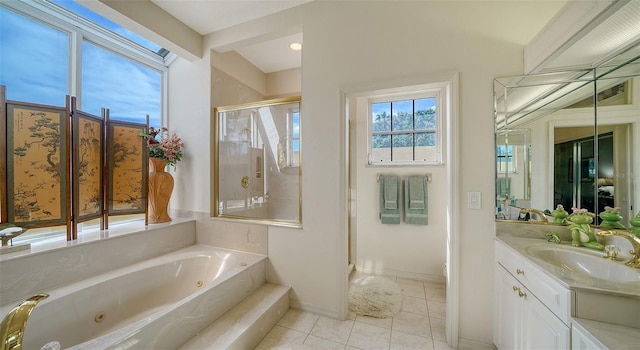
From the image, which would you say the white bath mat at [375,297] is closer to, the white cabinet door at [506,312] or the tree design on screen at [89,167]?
the white cabinet door at [506,312]

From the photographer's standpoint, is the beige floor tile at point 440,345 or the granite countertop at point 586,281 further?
the beige floor tile at point 440,345

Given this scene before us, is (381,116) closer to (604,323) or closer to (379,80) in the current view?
(379,80)

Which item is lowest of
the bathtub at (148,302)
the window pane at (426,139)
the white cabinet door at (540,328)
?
the bathtub at (148,302)

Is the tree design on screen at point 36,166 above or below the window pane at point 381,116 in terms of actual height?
below

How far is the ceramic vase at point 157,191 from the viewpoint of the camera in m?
2.29

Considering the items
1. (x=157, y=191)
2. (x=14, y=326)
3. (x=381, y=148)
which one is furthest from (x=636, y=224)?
(x=157, y=191)

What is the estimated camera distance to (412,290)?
2.34 m

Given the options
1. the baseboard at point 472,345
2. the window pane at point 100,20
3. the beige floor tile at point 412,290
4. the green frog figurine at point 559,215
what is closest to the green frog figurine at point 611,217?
the green frog figurine at point 559,215

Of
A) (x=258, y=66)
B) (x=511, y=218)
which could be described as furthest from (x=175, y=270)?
(x=511, y=218)

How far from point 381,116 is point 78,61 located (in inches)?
126

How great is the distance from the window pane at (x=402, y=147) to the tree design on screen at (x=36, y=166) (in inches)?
128

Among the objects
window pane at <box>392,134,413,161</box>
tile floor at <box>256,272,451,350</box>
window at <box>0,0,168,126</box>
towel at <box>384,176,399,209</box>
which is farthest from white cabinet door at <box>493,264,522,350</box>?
window at <box>0,0,168,126</box>

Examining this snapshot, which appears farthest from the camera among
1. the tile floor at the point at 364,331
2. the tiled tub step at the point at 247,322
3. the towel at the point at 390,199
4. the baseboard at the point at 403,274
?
the towel at the point at 390,199

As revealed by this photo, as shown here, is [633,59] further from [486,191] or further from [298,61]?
[298,61]
